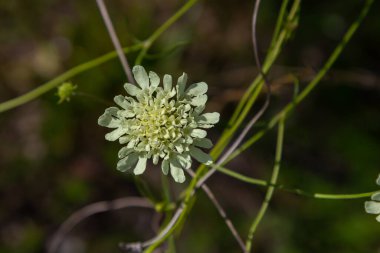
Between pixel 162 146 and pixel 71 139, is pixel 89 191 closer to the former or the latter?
pixel 71 139

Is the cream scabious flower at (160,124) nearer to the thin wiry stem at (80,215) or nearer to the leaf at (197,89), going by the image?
the leaf at (197,89)

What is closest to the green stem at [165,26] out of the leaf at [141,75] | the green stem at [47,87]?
the green stem at [47,87]

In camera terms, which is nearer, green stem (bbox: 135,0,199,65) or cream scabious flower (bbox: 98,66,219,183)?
cream scabious flower (bbox: 98,66,219,183)

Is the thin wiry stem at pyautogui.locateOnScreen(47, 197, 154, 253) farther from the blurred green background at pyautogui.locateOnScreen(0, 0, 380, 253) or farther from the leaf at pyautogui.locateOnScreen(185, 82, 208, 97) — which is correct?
the leaf at pyautogui.locateOnScreen(185, 82, 208, 97)

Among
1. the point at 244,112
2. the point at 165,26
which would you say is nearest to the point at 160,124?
the point at 244,112

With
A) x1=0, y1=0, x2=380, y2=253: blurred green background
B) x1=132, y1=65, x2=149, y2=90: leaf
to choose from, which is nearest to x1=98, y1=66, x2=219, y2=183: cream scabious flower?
x1=132, y1=65, x2=149, y2=90: leaf

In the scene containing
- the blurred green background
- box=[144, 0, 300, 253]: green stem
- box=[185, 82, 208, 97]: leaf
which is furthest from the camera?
the blurred green background

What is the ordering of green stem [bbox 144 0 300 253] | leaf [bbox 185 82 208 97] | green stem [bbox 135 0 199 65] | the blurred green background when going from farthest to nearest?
1. the blurred green background
2. green stem [bbox 135 0 199 65]
3. green stem [bbox 144 0 300 253]
4. leaf [bbox 185 82 208 97]
